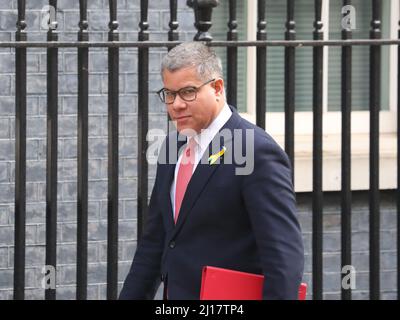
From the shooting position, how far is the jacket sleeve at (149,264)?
5.00 m

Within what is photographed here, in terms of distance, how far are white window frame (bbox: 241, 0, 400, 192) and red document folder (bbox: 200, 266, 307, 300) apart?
3.40 meters

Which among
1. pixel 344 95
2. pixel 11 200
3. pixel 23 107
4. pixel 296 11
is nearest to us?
pixel 23 107

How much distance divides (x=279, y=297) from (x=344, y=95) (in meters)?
1.85

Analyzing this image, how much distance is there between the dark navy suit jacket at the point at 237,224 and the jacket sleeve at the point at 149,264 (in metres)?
0.13

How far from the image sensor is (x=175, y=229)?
477cm

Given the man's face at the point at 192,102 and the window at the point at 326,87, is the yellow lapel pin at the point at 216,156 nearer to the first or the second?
the man's face at the point at 192,102

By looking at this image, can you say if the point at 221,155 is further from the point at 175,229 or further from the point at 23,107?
the point at 23,107

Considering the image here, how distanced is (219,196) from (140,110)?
131 cm

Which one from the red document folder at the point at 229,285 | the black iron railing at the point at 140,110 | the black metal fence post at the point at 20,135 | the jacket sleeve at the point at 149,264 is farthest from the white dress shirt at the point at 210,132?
the black metal fence post at the point at 20,135

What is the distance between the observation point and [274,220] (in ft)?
14.9

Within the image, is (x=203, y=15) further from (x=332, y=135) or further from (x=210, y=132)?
(x=332, y=135)

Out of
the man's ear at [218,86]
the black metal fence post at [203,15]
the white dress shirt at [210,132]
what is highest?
the black metal fence post at [203,15]

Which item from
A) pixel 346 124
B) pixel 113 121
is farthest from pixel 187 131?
pixel 346 124
